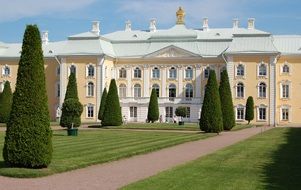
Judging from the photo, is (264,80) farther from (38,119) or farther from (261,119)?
(38,119)

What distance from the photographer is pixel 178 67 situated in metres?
63.8

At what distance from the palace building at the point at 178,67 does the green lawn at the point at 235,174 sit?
40901 millimetres

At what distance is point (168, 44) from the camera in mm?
64688

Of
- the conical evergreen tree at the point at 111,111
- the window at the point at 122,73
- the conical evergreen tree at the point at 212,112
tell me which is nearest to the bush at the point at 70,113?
the conical evergreen tree at the point at 212,112

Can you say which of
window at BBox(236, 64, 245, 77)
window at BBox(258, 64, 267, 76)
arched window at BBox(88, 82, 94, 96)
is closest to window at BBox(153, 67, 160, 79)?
arched window at BBox(88, 82, 94, 96)

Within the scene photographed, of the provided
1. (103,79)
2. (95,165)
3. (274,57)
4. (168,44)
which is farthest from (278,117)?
(95,165)

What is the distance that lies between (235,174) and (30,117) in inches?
219

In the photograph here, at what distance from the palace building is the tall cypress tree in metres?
46.0

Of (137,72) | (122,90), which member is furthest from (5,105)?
(137,72)

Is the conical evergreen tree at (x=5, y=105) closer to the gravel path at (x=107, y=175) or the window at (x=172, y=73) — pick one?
the window at (x=172, y=73)

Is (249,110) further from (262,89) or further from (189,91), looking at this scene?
(189,91)

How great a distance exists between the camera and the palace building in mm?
59969

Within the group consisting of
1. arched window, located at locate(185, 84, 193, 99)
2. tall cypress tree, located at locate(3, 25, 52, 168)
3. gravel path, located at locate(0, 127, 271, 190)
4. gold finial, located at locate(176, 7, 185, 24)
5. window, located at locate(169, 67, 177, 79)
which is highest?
gold finial, located at locate(176, 7, 185, 24)

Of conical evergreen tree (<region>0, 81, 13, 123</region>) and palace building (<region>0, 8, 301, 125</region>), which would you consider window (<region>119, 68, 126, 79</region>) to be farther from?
conical evergreen tree (<region>0, 81, 13, 123</region>)
